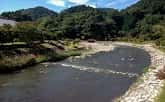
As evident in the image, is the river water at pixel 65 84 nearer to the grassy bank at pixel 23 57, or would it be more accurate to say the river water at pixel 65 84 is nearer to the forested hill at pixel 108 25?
the grassy bank at pixel 23 57

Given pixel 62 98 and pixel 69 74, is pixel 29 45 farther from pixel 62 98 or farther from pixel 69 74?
pixel 62 98

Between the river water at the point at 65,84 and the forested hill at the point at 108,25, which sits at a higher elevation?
the forested hill at the point at 108,25

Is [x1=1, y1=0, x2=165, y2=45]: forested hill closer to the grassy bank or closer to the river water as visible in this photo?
the grassy bank

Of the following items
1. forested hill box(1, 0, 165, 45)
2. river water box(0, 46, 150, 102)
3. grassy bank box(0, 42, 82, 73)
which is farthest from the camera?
forested hill box(1, 0, 165, 45)

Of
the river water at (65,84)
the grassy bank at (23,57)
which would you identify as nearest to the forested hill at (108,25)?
the grassy bank at (23,57)

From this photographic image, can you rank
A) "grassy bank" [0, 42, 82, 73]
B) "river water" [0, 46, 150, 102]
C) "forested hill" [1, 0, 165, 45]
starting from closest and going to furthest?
"river water" [0, 46, 150, 102]
"grassy bank" [0, 42, 82, 73]
"forested hill" [1, 0, 165, 45]

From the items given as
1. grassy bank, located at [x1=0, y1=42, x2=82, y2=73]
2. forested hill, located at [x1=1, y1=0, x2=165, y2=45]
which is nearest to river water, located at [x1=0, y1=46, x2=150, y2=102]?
grassy bank, located at [x1=0, y1=42, x2=82, y2=73]

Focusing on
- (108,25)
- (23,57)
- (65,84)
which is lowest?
(65,84)

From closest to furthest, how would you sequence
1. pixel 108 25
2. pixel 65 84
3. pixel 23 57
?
pixel 65 84, pixel 23 57, pixel 108 25

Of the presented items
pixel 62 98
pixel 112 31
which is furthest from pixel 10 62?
pixel 112 31

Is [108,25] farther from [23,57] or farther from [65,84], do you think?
[65,84]

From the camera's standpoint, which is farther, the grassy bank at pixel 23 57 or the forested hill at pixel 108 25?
the forested hill at pixel 108 25

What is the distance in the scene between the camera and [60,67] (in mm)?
53000

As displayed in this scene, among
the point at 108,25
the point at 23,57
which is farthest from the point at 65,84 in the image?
the point at 108,25
